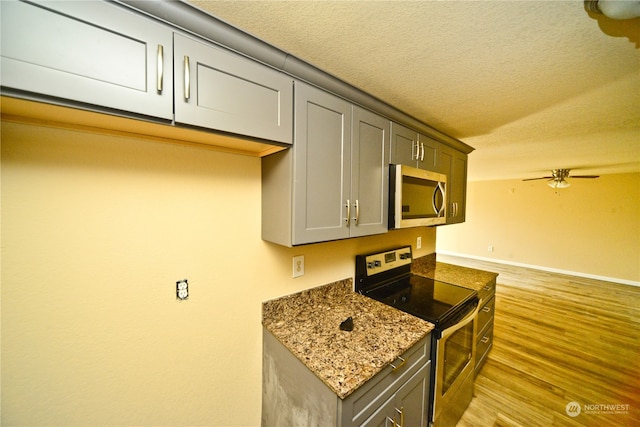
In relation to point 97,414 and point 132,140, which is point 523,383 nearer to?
point 97,414

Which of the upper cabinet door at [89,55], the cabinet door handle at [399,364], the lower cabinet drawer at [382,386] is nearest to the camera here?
the upper cabinet door at [89,55]

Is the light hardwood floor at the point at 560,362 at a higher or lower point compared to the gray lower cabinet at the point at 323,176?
lower

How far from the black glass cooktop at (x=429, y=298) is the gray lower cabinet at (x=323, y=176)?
593 millimetres

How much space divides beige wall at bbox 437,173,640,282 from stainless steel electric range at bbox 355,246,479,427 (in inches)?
207

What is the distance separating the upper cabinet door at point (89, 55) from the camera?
56 centimetres

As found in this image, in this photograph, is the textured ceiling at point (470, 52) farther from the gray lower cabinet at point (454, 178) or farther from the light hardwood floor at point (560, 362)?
the light hardwood floor at point (560, 362)

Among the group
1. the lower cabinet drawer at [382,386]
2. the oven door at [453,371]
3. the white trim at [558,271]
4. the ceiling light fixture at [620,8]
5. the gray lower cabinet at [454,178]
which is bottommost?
the white trim at [558,271]

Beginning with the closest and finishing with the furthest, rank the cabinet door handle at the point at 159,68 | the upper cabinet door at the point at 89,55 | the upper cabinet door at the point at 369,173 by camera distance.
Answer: the upper cabinet door at the point at 89,55 < the cabinet door handle at the point at 159,68 < the upper cabinet door at the point at 369,173

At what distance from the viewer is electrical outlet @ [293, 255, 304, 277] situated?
1447 millimetres

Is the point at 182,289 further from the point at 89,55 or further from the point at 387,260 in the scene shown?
the point at 387,260

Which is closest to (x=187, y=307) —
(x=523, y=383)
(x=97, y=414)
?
(x=97, y=414)

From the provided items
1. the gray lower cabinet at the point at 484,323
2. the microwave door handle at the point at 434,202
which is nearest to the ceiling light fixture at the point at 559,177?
the gray lower cabinet at the point at 484,323

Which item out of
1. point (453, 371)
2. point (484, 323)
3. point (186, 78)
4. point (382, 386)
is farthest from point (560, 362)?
point (186, 78)

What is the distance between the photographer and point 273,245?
4.47ft
